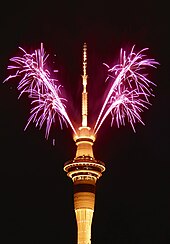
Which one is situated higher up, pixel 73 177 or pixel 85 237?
pixel 73 177

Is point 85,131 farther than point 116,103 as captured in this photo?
Yes

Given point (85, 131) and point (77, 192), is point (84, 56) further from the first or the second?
point (77, 192)

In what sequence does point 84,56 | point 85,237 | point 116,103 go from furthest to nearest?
1. point 84,56
2. point 85,237
3. point 116,103

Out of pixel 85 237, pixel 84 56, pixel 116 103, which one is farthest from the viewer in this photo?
pixel 84 56

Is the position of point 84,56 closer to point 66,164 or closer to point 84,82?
point 84,82

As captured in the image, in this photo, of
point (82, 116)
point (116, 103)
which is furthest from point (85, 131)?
point (116, 103)

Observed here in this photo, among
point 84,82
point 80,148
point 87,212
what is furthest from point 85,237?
point 84,82

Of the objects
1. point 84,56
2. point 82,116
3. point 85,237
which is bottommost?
point 85,237
